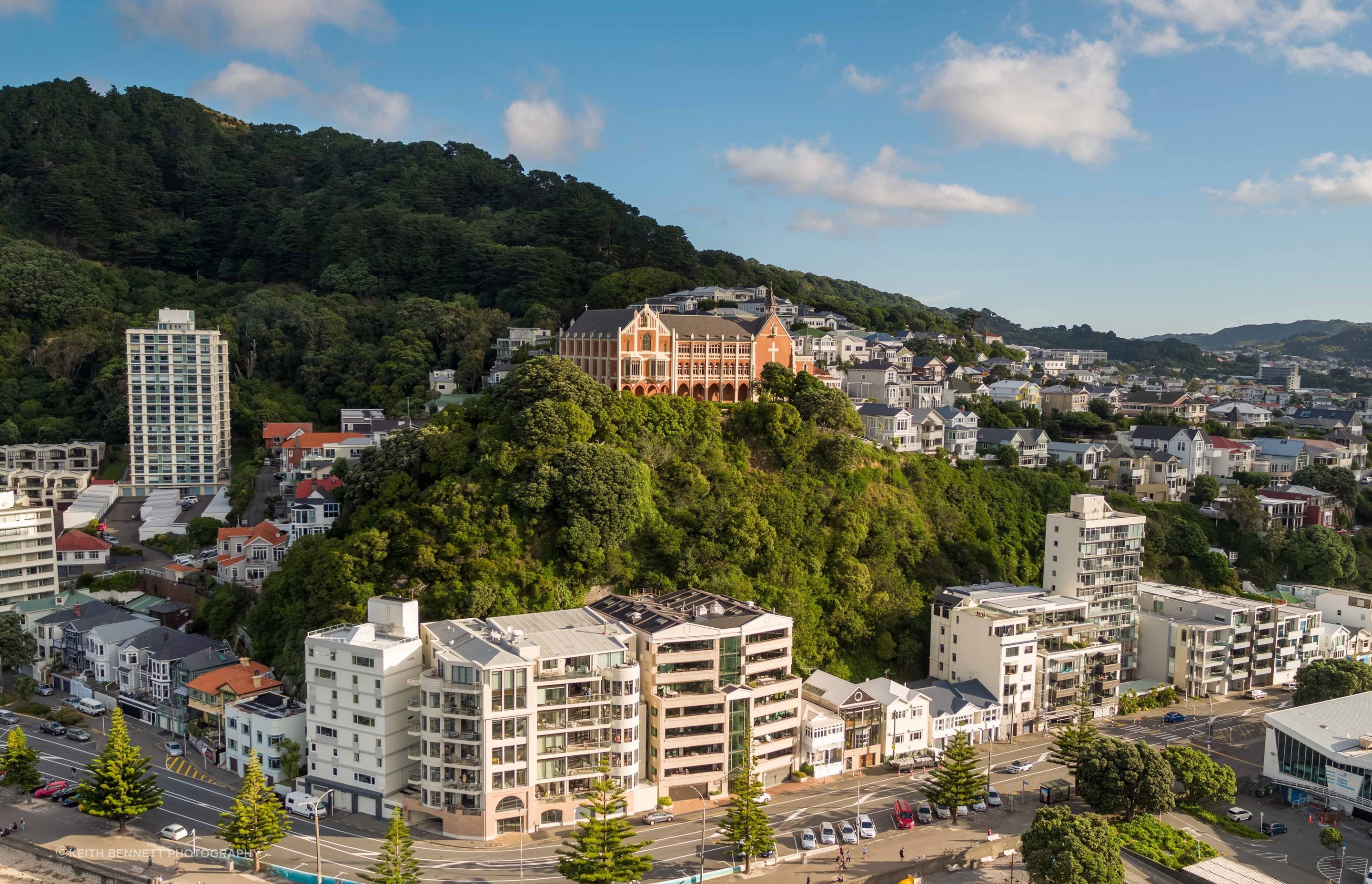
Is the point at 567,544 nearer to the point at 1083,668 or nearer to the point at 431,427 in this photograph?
the point at 431,427

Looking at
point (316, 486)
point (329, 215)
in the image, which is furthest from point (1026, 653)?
point (329, 215)

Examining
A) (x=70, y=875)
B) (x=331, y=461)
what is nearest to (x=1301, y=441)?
(x=331, y=461)

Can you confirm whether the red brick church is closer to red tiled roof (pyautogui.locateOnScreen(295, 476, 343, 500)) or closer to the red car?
red tiled roof (pyautogui.locateOnScreen(295, 476, 343, 500))

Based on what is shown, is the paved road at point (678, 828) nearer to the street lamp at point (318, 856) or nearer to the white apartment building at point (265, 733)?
the street lamp at point (318, 856)

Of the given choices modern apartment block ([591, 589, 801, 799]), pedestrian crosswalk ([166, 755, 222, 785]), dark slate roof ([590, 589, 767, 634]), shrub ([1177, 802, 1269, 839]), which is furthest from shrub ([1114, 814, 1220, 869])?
pedestrian crosswalk ([166, 755, 222, 785])

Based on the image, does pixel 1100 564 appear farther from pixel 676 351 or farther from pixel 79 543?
pixel 79 543

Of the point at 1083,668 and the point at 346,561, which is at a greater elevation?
the point at 346,561
